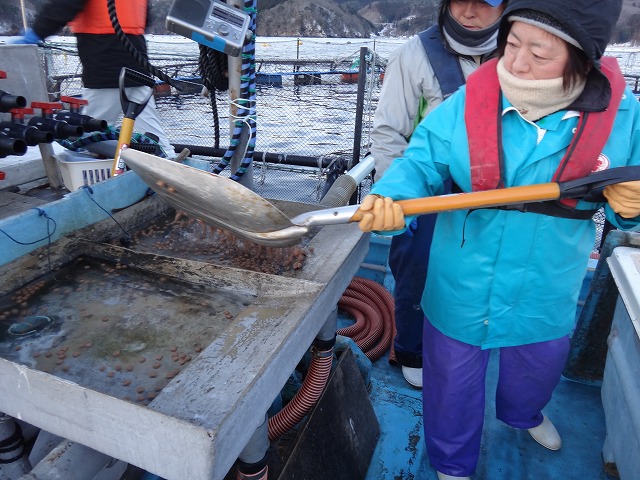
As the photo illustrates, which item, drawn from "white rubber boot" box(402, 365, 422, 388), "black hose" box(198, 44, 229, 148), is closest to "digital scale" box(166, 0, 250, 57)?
"black hose" box(198, 44, 229, 148)

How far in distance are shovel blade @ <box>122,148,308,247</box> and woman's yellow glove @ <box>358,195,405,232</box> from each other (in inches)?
8.0

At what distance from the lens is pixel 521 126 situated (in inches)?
63.6

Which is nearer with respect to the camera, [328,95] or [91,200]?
[91,200]

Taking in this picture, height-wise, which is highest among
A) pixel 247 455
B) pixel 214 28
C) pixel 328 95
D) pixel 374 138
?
pixel 214 28

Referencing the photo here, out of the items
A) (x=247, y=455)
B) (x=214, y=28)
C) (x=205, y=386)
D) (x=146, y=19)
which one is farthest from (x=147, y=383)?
(x=146, y=19)

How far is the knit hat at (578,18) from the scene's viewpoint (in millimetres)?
1355

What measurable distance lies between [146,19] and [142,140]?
128cm

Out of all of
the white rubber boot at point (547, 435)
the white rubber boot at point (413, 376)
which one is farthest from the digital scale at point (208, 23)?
the white rubber boot at point (547, 435)

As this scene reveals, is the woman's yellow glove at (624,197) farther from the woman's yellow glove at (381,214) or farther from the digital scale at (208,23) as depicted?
the digital scale at (208,23)

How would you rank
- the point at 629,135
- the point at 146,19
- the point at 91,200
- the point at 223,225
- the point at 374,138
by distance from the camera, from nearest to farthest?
the point at 629,135, the point at 223,225, the point at 91,200, the point at 374,138, the point at 146,19

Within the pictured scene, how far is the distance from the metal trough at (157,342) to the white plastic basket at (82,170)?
3.08 feet

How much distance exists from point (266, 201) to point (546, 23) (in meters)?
0.96

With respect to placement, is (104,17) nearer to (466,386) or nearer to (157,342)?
(157,342)

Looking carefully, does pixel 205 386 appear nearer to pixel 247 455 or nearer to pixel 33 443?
pixel 247 455
